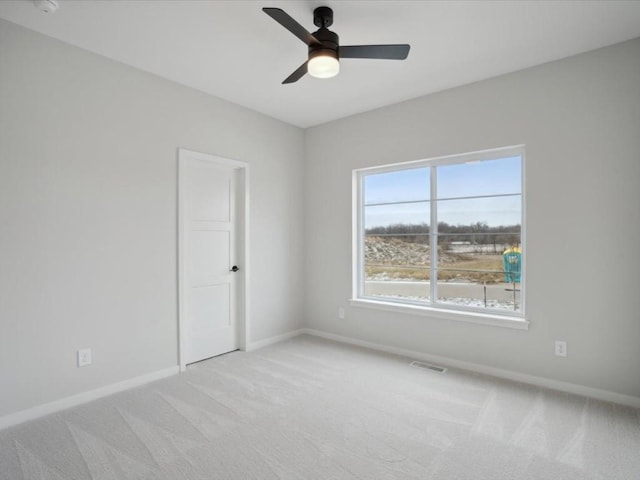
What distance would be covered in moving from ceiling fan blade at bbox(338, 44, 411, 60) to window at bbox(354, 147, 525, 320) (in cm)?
156

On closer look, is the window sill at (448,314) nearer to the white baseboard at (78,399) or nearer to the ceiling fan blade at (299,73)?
the white baseboard at (78,399)

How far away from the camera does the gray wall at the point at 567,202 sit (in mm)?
2623

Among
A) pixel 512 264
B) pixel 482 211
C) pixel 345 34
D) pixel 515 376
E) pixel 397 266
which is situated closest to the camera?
pixel 345 34

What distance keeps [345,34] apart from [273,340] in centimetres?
332

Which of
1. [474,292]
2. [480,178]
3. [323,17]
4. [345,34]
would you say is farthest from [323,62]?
[474,292]

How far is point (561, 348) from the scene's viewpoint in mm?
2881

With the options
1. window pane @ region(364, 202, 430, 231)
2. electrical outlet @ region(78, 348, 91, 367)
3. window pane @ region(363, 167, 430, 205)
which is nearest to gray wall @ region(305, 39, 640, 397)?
window pane @ region(363, 167, 430, 205)

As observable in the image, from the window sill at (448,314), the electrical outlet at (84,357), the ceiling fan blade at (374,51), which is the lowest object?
the electrical outlet at (84,357)

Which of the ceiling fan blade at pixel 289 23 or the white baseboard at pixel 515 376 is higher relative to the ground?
the ceiling fan blade at pixel 289 23

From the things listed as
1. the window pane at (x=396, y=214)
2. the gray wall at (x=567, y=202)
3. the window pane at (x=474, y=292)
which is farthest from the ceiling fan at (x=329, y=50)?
the window pane at (x=474, y=292)

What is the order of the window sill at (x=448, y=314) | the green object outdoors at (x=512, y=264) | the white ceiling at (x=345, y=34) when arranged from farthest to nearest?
the green object outdoors at (x=512, y=264), the window sill at (x=448, y=314), the white ceiling at (x=345, y=34)

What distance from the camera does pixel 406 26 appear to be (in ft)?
8.01

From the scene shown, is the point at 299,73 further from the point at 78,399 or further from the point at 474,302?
the point at 78,399

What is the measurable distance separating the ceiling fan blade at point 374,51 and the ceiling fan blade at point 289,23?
0.75 ft
